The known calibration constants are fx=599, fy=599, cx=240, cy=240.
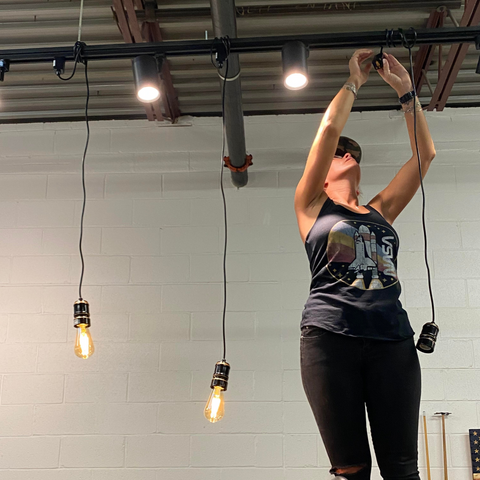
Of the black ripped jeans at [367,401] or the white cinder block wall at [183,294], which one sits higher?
the white cinder block wall at [183,294]

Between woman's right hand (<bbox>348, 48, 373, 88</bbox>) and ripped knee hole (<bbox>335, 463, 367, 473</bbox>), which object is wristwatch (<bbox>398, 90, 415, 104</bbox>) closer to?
woman's right hand (<bbox>348, 48, 373, 88</bbox>)

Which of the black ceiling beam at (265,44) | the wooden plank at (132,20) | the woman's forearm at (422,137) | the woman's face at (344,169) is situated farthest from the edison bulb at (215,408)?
the wooden plank at (132,20)

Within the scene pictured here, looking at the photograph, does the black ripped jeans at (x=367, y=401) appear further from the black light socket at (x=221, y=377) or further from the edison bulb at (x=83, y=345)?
the edison bulb at (x=83, y=345)

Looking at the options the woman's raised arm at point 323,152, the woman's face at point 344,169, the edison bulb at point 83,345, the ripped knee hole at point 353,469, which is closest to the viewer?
the ripped knee hole at point 353,469

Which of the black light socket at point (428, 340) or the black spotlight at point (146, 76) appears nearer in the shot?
the black light socket at point (428, 340)

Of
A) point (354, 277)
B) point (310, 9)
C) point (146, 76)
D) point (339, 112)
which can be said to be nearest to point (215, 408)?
point (354, 277)

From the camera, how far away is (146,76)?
7.32 feet

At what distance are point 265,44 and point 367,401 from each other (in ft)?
4.45

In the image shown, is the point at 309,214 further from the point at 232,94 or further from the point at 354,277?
the point at 232,94

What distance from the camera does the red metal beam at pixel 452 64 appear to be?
2902 millimetres

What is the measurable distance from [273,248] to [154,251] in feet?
2.32

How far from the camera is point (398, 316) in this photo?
1.58 meters

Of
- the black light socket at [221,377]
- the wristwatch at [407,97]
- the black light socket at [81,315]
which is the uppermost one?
the wristwatch at [407,97]

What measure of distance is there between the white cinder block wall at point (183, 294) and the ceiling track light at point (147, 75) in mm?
1436
